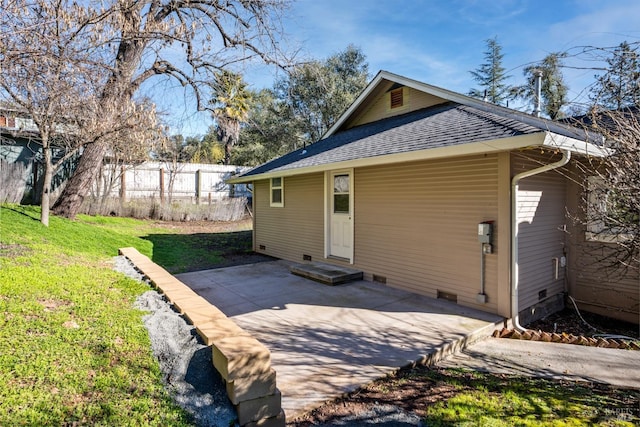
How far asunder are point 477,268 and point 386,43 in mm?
7652

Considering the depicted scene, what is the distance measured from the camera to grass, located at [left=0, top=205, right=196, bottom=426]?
205 cm

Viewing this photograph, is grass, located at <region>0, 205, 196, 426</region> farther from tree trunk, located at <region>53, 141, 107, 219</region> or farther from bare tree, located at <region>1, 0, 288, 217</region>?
tree trunk, located at <region>53, 141, 107, 219</region>

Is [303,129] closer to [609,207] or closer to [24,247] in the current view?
[24,247]

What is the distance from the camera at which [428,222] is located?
5855 millimetres

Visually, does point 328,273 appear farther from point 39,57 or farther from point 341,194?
point 39,57

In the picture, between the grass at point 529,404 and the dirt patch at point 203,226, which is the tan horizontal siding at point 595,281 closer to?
the grass at point 529,404

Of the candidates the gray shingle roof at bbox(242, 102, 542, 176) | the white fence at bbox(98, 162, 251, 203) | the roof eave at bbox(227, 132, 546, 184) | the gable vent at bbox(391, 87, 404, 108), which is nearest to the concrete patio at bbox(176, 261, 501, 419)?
the roof eave at bbox(227, 132, 546, 184)

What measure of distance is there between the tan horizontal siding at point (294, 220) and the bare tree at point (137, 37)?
284cm

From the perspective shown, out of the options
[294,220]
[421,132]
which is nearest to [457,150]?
[421,132]

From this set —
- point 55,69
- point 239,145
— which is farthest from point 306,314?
point 239,145

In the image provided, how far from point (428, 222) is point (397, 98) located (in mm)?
4390

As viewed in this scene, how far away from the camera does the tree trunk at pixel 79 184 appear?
10344mm

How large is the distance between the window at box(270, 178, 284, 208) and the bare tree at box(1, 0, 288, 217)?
2597 mm

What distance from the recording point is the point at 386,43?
10.3 m
